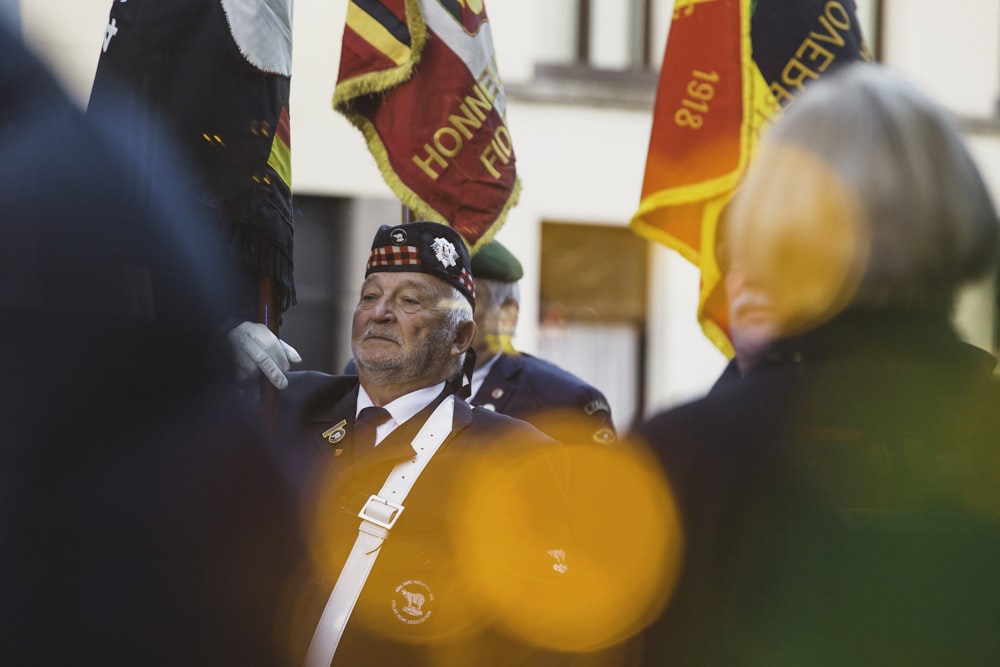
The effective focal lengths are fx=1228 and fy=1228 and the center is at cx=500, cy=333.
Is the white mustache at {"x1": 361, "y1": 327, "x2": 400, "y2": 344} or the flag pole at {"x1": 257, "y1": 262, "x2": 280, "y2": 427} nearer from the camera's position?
the flag pole at {"x1": 257, "y1": 262, "x2": 280, "y2": 427}

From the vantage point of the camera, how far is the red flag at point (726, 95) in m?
3.87

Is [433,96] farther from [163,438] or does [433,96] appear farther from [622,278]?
[622,278]

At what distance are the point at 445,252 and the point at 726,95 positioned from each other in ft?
4.06

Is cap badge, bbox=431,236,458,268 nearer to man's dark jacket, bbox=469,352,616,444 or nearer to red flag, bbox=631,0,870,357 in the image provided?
red flag, bbox=631,0,870,357

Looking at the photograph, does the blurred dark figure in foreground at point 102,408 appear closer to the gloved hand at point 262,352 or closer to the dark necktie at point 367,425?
the gloved hand at point 262,352

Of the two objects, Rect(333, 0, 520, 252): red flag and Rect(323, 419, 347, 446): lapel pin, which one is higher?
Rect(333, 0, 520, 252): red flag

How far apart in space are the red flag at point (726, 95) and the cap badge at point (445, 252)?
896mm

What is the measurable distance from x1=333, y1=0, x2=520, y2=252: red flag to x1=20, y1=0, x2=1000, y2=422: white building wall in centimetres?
476

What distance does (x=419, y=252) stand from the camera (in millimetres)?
3211

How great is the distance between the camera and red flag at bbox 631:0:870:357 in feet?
12.7

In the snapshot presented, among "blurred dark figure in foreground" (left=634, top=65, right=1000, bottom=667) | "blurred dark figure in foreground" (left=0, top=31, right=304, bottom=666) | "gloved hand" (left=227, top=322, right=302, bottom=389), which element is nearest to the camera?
"blurred dark figure in foreground" (left=0, top=31, right=304, bottom=666)

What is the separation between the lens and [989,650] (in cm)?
143

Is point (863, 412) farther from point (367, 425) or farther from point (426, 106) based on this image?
point (426, 106)

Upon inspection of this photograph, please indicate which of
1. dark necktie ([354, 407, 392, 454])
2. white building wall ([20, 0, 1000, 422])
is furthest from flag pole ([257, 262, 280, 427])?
white building wall ([20, 0, 1000, 422])
